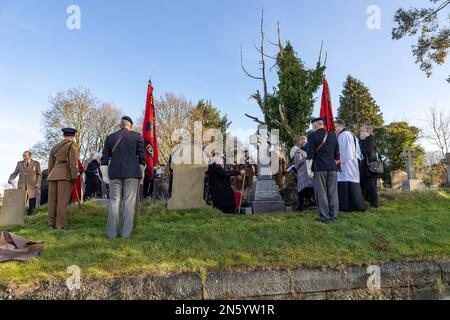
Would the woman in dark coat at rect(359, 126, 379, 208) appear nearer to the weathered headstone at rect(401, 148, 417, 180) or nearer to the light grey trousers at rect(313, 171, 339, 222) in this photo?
the light grey trousers at rect(313, 171, 339, 222)

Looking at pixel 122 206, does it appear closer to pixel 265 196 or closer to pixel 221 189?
pixel 221 189

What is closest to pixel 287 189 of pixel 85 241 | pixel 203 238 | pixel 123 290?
pixel 203 238

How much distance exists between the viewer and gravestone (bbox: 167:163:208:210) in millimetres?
8047

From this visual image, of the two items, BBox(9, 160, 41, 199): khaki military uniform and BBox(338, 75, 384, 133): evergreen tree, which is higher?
BBox(338, 75, 384, 133): evergreen tree

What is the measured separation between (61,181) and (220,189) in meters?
3.84

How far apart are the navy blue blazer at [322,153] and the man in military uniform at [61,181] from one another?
4776mm

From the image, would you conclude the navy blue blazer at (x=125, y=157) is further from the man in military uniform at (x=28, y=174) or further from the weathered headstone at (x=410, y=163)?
the weathered headstone at (x=410, y=163)

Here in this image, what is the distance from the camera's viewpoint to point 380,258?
4109mm

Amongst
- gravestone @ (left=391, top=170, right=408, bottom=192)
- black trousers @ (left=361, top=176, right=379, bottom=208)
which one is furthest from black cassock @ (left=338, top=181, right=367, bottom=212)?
gravestone @ (left=391, top=170, right=408, bottom=192)

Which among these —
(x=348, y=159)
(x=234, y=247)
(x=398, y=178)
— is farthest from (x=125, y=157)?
(x=398, y=178)

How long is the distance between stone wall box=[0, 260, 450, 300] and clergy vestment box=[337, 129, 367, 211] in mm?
3224
